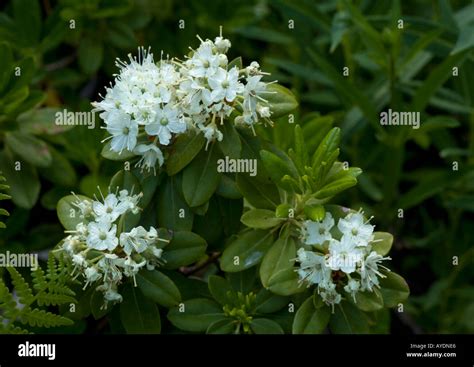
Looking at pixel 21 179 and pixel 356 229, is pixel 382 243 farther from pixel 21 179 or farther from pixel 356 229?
pixel 21 179

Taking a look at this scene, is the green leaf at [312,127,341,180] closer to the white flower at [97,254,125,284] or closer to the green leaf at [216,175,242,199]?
the green leaf at [216,175,242,199]

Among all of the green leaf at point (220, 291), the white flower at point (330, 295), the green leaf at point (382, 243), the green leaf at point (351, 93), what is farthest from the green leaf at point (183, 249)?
the green leaf at point (351, 93)

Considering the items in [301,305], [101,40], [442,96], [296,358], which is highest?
[101,40]

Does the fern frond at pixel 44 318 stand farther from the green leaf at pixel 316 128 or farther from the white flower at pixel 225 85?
the green leaf at pixel 316 128

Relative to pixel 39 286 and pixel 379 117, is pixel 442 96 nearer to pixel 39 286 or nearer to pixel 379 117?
pixel 379 117

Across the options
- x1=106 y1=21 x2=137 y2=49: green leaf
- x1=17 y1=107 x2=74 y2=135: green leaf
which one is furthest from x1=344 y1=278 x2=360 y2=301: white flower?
x1=106 y1=21 x2=137 y2=49: green leaf

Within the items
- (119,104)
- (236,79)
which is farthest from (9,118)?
(236,79)

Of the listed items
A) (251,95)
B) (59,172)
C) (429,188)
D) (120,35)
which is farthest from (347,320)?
(120,35)
